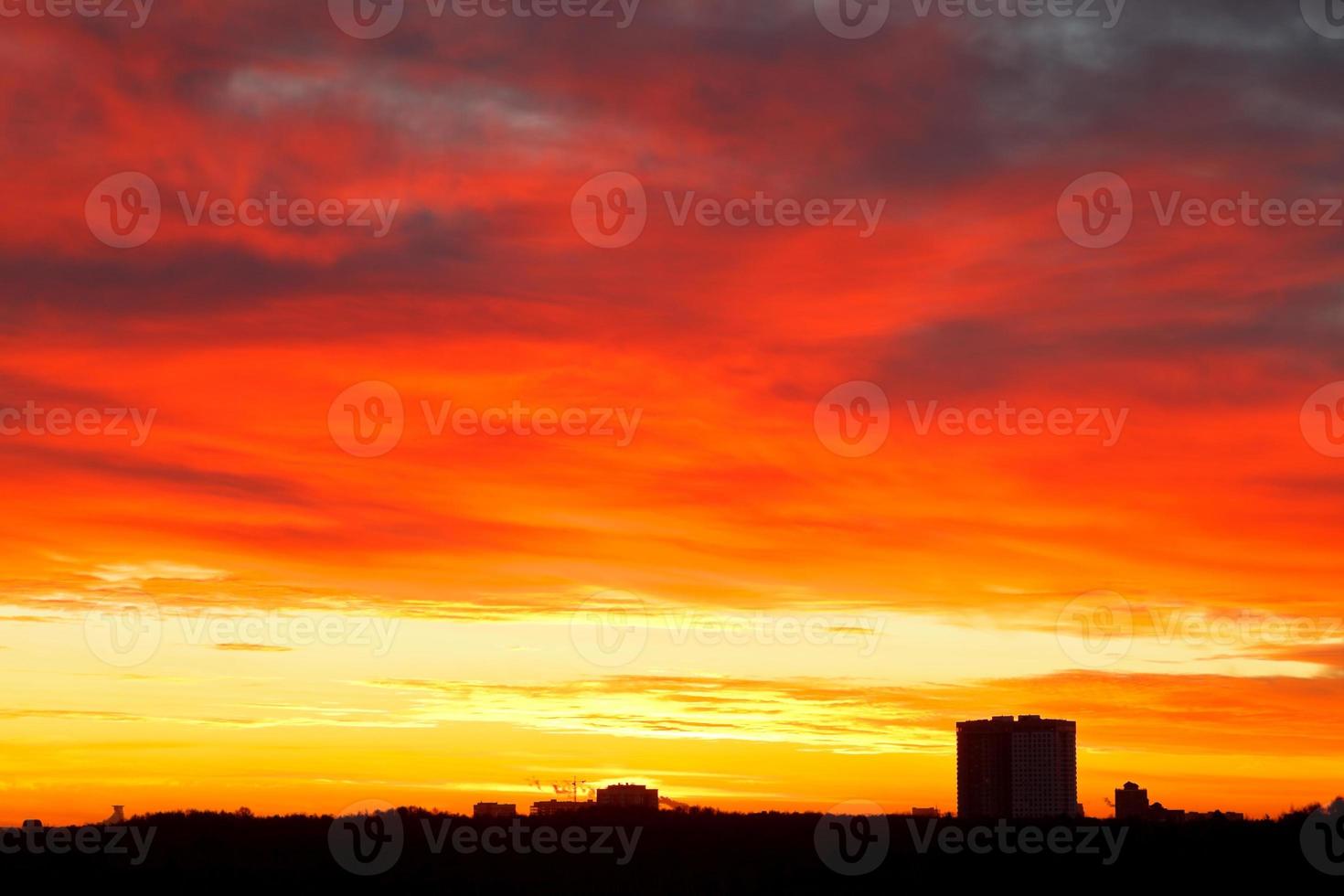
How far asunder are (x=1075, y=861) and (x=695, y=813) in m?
12.9

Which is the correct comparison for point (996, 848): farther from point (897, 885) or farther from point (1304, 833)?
point (1304, 833)

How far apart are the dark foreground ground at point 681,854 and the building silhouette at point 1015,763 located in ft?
153

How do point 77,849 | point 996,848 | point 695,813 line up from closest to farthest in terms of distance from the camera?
point 996,848, point 77,849, point 695,813

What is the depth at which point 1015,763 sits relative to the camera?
310 ft

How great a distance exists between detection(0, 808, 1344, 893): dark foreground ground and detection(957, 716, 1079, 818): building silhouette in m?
46.6

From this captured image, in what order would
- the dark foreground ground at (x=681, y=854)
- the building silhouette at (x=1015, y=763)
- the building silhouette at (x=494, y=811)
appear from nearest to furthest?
the dark foreground ground at (x=681, y=854) → the building silhouette at (x=494, y=811) → the building silhouette at (x=1015, y=763)

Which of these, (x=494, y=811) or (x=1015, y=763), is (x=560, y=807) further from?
(x=1015, y=763)

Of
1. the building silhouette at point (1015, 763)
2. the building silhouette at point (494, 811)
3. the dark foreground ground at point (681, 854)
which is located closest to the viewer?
the dark foreground ground at point (681, 854)

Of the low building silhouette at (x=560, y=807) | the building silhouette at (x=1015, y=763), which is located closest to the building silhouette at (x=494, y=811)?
the low building silhouette at (x=560, y=807)

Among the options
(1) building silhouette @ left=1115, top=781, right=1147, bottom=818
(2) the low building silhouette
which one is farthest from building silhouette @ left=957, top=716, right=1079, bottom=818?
(2) the low building silhouette

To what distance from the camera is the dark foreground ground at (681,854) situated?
33500 millimetres

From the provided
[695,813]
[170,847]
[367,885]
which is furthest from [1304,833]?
[170,847]

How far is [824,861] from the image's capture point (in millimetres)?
36344

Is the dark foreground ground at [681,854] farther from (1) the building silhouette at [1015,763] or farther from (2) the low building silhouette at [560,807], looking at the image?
(1) the building silhouette at [1015,763]
